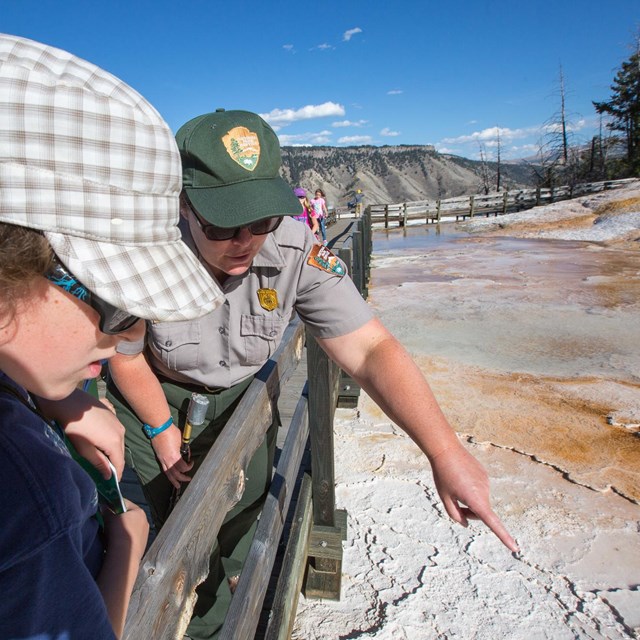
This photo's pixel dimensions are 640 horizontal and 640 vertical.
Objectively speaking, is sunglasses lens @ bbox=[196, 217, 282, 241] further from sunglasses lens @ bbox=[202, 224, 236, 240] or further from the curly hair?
the curly hair

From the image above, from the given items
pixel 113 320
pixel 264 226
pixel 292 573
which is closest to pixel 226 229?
pixel 264 226

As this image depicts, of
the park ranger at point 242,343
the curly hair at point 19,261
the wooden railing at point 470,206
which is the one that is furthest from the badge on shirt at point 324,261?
the wooden railing at point 470,206

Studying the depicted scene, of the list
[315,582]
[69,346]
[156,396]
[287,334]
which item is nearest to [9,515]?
[69,346]

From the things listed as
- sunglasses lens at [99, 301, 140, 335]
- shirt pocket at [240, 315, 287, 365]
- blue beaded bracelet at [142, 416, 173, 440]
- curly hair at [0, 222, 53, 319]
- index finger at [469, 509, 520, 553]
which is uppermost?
curly hair at [0, 222, 53, 319]

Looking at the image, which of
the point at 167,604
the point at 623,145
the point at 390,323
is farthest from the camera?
the point at 623,145

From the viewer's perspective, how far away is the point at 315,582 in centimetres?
266

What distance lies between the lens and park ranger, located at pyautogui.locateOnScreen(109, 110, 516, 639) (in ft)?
Result: 5.00

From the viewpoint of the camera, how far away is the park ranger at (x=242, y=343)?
1.52m

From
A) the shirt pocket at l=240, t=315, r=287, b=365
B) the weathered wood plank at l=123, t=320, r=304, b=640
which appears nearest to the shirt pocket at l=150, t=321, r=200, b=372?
the shirt pocket at l=240, t=315, r=287, b=365

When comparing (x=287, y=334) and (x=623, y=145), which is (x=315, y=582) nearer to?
(x=287, y=334)

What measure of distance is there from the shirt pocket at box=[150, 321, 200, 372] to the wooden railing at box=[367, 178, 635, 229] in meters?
26.1

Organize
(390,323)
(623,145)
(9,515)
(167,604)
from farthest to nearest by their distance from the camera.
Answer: (623,145), (390,323), (167,604), (9,515)

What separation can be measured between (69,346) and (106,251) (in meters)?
0.17

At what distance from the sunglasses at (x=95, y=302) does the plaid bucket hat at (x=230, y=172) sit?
73 cm
